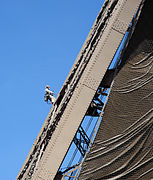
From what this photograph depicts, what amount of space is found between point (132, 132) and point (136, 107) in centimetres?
96

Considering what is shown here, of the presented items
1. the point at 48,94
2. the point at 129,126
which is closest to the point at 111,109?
the point at 129,126

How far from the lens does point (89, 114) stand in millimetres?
19328

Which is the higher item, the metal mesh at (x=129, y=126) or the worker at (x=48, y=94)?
the worker at (x=48, y=94)

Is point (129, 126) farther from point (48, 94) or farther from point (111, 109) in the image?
point (48, 94)

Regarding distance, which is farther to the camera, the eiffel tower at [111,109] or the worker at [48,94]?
the worker at [48,94]

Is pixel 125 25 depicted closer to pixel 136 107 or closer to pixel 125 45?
pixel 125 45

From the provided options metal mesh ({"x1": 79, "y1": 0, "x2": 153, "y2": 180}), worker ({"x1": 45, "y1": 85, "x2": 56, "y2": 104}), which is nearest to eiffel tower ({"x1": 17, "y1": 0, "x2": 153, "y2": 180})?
metal mesh ({"x1": 79, "y1": 0, "x2": 153, "y2": 180})

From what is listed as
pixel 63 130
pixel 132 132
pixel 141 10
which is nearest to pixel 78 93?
pixel 63 130

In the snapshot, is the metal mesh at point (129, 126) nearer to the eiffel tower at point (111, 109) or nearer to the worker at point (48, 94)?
the eiffel tower at point (111, 109)

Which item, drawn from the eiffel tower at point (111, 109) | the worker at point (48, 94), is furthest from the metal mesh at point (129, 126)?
Answer: the worker at point (48, 94)

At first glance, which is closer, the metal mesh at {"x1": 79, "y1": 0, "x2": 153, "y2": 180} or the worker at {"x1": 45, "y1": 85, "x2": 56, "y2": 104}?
the metal mesh at {"x1": 79, "y1": 0, "x2": 153, "y2": 180}

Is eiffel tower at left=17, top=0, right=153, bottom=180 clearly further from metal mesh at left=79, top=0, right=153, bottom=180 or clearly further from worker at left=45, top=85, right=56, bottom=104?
worker at left=45, top=85, right=56, bottom=104

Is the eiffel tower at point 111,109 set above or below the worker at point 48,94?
below

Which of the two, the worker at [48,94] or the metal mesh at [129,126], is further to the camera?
the worker at [48,94]
